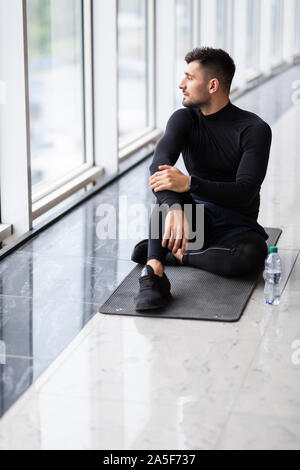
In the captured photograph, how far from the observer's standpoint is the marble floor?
2143 mm

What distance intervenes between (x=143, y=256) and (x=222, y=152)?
0.58 metres

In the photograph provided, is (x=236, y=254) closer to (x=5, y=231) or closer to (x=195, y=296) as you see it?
(x=195, y=296)

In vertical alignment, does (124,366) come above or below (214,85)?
below

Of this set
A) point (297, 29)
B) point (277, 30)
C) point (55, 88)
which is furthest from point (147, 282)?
point (297, 29)

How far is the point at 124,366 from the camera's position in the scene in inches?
101

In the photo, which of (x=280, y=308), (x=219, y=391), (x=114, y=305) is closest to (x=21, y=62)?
(x=114, y=305)

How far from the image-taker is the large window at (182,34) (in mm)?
7555

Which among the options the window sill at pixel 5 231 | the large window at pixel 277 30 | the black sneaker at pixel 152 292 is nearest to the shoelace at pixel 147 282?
the black sneaker at pixel 152 292

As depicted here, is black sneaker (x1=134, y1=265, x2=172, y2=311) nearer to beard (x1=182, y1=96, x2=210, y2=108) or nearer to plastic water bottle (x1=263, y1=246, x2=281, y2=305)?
plastic water bottle (x1=263, y1=246, x2=281, y2=305)

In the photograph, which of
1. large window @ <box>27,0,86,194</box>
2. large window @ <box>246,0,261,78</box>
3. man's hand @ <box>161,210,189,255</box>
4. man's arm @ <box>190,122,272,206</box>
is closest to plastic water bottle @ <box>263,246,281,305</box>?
man's arm @ <box>190,122,272,206</box>

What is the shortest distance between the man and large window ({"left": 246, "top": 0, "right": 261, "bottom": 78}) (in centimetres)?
808
